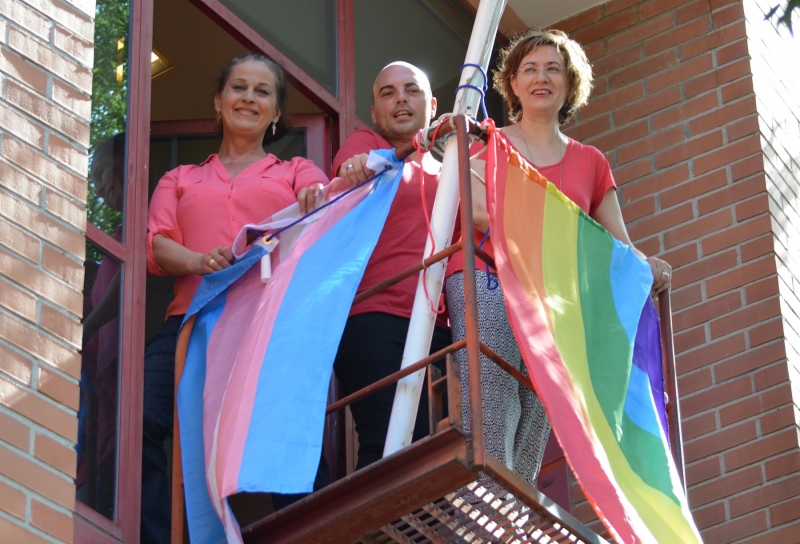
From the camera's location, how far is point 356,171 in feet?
17.9

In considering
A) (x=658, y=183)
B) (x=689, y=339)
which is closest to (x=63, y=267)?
(x=689, y=339)

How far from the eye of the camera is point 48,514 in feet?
15.1

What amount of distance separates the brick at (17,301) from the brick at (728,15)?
14.6 ft

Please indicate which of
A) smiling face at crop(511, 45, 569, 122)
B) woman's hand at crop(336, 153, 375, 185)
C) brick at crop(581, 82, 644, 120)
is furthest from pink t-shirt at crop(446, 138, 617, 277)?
brick at crop(581, 82, 644, 120)

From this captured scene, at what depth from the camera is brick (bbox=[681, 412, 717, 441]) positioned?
23.1 feet

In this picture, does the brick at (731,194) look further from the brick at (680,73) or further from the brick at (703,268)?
the brick at (680,73)

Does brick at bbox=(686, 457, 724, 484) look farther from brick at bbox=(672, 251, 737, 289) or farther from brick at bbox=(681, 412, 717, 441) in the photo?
brick at bbox=(672, 251, 737, 289)

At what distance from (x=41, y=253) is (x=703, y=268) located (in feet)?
11.9

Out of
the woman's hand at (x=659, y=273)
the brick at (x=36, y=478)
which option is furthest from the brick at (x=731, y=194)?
the brick at (x=36, y=478)

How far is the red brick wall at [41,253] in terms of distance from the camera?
460 centimetres

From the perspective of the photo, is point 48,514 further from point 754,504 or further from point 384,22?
point 384,22

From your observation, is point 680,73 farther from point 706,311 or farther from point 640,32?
point 706,311

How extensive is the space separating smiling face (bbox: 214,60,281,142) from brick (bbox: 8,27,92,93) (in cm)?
94

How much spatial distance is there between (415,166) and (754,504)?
2.26 m
